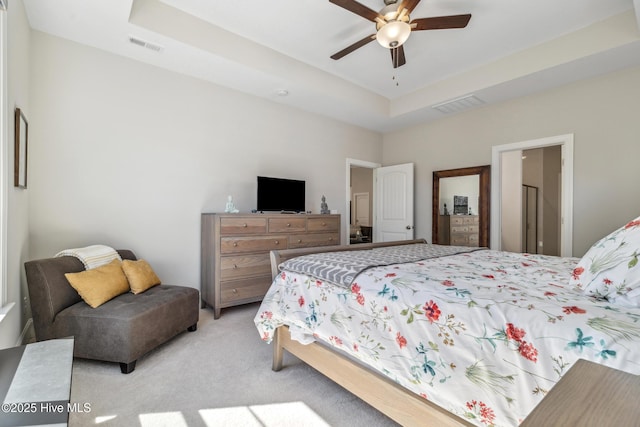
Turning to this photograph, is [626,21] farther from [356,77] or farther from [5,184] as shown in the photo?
[5,184]

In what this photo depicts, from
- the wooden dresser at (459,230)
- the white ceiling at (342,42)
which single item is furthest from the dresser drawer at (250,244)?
the wooden dresser at (459,230)

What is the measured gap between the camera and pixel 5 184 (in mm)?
1694

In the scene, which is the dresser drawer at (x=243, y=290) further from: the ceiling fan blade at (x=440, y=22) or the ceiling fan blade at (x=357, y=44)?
the ceiling fan blade at (x=440, y=22)

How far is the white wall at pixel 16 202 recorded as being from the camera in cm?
183

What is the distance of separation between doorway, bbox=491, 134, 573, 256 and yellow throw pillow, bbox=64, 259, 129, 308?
175 inches

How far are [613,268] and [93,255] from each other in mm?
3362

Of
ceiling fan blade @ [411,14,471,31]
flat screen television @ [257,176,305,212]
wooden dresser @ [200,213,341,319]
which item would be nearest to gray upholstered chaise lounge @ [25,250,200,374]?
wooden dresser @ [200,213,341,319]

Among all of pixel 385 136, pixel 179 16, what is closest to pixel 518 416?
pixel 179 16

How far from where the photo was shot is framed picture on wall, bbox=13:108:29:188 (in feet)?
6.79

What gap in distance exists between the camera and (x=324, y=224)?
405 centimetres

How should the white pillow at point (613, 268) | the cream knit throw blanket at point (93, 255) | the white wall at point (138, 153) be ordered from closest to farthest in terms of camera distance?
the white pillow at point (613, 268) → the cream knit throw blanket at point (93, 255) → the white wall at point (138, 153)

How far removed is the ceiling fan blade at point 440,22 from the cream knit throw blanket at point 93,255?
10.7 ft

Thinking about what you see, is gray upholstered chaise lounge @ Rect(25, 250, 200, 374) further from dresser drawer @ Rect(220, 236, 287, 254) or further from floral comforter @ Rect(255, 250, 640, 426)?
floral comforter @ Rect(255, 250, 640, 426)

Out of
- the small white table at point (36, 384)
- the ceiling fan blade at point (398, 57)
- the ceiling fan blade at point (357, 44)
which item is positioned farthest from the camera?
the ceiling fan blade at point (398, 57)
